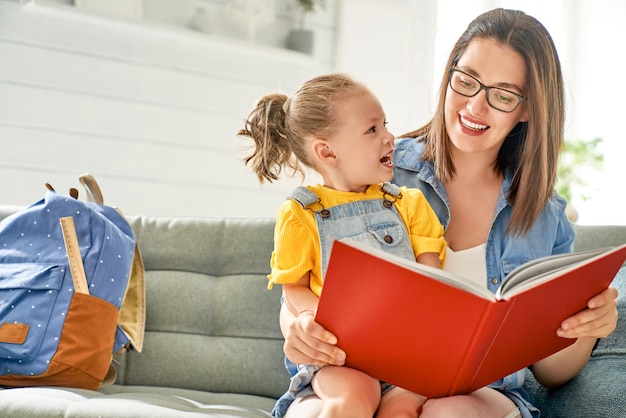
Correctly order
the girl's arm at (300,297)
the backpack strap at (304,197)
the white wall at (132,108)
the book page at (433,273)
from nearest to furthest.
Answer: the book page at (433,273) → the girl's arm at (300,297) → the backpack strap at (304,197) → the white wall at (132,108)

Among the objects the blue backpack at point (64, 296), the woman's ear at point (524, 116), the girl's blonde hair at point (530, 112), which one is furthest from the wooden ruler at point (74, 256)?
the woman's ear at point (524, 116)

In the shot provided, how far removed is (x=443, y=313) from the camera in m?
1.08

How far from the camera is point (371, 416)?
124 centimetres

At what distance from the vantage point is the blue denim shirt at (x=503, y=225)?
1591 millimetres

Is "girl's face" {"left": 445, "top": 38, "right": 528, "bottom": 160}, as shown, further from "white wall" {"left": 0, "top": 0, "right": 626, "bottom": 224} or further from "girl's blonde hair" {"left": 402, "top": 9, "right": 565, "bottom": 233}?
"white wall" {"left": 0, "top": 0, "right": 626, "bottom": 224}

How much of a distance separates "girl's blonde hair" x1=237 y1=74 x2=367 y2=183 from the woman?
0.82 feet

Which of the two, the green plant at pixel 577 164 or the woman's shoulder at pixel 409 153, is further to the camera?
the green plant at pixel 577 164

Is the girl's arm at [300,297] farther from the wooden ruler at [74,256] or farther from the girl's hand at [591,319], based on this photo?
the wooden ruler at [74,256]

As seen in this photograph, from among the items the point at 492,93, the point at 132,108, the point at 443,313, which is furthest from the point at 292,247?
→ the point at 132,108

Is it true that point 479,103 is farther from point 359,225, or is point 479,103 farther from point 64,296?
point 64,296

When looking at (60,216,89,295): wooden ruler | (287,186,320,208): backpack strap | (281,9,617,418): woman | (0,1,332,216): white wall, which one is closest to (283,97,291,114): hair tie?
(287,186,320,208): backpack strap

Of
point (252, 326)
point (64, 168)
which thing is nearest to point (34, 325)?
point (252, 326)

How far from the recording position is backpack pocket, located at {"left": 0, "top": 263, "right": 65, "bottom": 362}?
1.67m

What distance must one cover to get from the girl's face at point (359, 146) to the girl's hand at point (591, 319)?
473 mm
